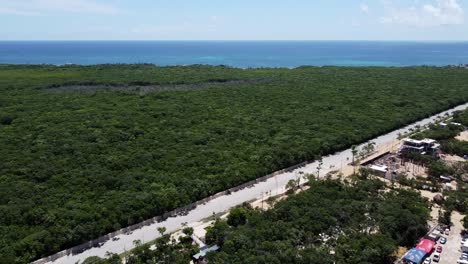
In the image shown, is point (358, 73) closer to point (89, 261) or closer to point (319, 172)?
point (319, 172)

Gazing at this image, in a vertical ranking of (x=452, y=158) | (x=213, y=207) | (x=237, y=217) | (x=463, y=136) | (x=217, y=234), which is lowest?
(x=452, y=158)

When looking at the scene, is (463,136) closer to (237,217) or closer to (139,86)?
(237,217)

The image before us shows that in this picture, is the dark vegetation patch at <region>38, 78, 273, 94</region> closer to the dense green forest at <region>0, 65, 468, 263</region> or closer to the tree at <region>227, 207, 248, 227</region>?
the dense green forest at <region>0, 65, 468, 263</region>

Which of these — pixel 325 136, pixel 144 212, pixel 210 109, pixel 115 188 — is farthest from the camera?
pixel 210 109

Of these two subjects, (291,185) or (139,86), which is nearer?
(291,185)

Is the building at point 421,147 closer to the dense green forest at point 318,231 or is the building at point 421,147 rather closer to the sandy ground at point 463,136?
the sandy ground at point 463,136

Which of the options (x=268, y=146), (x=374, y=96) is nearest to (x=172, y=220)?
(x=268, y=146)

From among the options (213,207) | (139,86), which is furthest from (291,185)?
(139,86)
